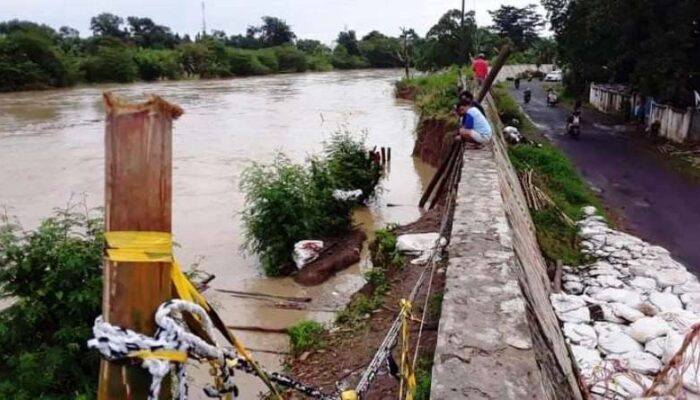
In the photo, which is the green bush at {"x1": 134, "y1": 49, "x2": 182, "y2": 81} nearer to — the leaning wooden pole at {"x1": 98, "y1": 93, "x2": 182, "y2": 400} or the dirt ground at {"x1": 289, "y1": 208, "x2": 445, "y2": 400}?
the dirt ground at {"x1": 289, "y1": 208, "x2": 445, "y2": 400}

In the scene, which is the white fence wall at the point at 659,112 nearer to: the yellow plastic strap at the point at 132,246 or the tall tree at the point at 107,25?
the yellow plastic strap at the point at 132,246

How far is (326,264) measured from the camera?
9078 millimetres

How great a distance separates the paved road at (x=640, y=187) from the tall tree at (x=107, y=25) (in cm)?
6581

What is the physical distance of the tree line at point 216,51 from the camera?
1624 inches

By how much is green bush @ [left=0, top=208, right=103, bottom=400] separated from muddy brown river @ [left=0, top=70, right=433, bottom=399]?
139 centimetres

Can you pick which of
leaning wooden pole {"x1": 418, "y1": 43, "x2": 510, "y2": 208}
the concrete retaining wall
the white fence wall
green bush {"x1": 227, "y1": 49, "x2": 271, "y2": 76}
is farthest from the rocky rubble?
green bush {"x1": 227, "y1": 49, "x2": 271, "y2": 76}

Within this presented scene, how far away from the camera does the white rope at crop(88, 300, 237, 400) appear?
50.9 inches

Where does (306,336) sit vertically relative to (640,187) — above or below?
below

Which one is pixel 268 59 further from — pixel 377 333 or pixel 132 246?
pixel 132 246

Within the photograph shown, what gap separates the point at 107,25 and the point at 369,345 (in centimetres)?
7784

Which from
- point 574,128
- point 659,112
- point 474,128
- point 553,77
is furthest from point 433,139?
point 553,77

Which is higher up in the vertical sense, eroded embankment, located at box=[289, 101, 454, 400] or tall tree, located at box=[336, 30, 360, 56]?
tall tree, located at box=[336, 30, 360, 56]

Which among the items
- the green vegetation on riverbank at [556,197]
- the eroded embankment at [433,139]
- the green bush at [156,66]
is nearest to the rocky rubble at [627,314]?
the green vegetation on riverbank at [556,197]

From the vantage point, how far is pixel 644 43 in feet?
53.1
